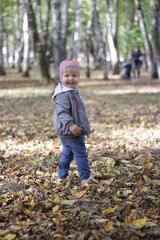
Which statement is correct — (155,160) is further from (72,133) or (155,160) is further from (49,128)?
(49,128)

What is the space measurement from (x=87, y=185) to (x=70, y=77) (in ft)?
4.60


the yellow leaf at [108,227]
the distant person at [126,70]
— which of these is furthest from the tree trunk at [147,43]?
the yellow leaf at [108,227]

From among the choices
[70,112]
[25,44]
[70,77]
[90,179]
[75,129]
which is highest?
[25,44]

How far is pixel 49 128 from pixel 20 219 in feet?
14.0

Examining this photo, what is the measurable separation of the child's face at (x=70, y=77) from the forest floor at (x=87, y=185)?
4.24 ft

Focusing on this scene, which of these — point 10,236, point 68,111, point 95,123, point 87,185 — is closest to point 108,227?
point 10,236

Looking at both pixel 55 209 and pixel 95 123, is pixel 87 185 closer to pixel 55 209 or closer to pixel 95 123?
pixel 55 209

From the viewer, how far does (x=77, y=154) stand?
13.3 feet

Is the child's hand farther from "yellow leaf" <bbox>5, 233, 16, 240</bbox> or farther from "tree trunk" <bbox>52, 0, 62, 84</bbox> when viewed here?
"tree trunk" <bbox>52, 0, 62, 84</bbox>

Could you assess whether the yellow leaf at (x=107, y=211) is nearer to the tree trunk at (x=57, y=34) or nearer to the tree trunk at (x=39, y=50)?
the tree trunk at (x=57, y=34)

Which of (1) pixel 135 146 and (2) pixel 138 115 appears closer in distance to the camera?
(1) pixel 135 146

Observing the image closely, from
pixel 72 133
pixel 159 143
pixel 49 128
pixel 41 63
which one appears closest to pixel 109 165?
pixel 72 133

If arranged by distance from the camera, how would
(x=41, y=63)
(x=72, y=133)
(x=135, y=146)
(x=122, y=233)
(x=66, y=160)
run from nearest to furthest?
(x=122, y=233), (x=72, y=133), (x=66, y=160), (x=135, y=146), (x=41, y=63)

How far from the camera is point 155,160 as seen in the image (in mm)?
5184
